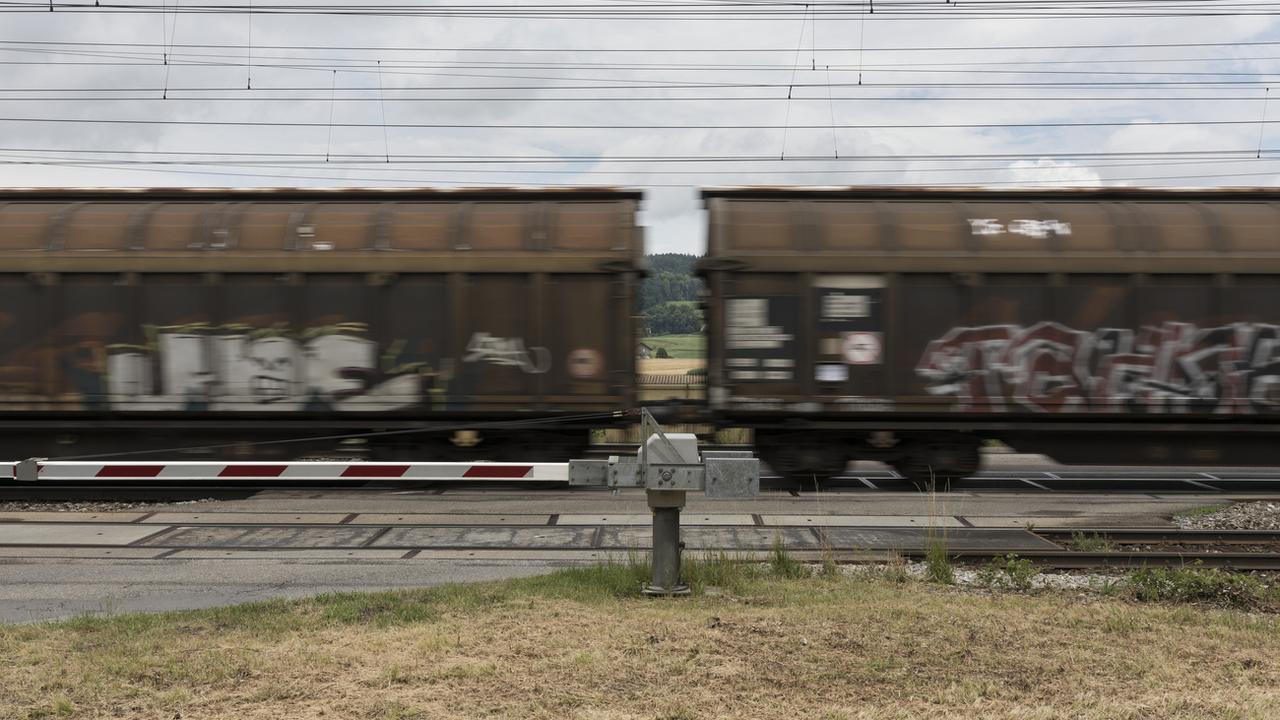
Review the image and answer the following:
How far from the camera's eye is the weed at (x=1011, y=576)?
25.7 ft

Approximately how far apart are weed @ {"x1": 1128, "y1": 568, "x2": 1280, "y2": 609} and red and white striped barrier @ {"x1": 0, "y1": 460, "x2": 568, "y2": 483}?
4446mm

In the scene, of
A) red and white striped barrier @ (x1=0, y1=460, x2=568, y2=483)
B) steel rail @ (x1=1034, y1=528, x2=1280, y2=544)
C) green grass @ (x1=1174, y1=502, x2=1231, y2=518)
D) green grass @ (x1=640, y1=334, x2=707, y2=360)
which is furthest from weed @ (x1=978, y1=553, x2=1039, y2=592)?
green grass @ (x1=640, y1=334, x2=707, y2=360)

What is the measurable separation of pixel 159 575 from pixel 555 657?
4574 millimetres

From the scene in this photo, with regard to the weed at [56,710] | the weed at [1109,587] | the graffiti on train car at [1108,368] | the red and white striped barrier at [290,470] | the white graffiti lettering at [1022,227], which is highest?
the white graffiti lettering at [1022,227]

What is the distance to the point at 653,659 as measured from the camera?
562cm

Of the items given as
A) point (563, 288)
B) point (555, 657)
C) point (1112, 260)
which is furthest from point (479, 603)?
point (1112, 260)

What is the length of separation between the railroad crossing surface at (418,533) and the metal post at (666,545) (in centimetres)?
185

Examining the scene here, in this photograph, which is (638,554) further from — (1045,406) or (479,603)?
(1045,406)

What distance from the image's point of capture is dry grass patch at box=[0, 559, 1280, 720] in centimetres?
495

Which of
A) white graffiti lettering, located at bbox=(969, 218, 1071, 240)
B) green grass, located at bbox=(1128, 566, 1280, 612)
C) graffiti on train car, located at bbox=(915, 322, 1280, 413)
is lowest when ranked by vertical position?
green grass, located at bbox=(1128, 566, 1280, 612)

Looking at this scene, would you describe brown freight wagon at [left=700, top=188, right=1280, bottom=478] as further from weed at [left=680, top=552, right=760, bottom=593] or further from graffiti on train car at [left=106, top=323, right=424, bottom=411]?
weed at [left=680, top=552, right=760, bottom=593]

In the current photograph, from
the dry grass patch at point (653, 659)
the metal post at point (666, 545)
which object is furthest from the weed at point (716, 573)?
the metal post at point (666, 545)

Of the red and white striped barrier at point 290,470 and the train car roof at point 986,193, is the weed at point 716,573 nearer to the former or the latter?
the red and white striped barrier at point 290,470

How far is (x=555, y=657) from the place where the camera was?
5688 millimetres
